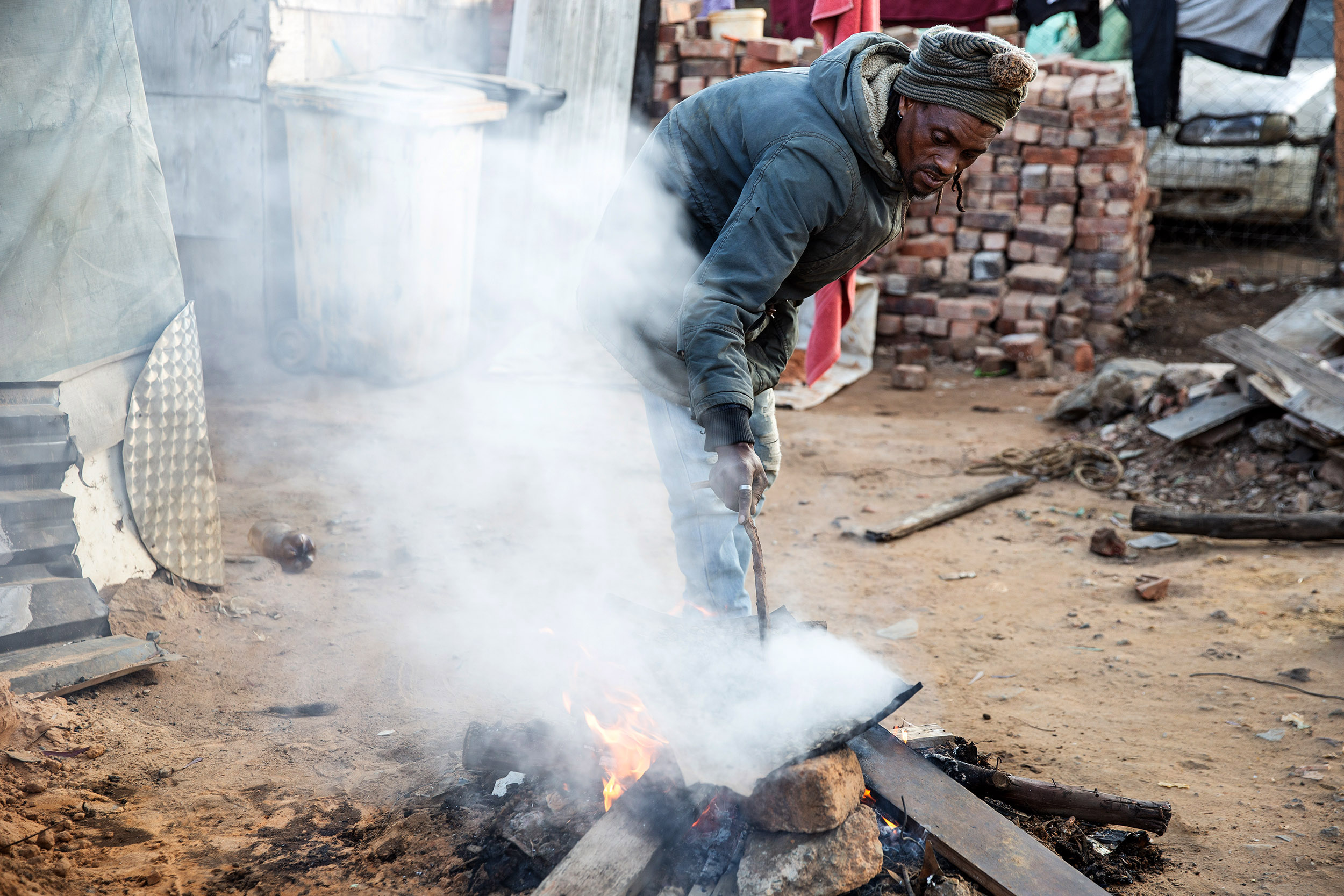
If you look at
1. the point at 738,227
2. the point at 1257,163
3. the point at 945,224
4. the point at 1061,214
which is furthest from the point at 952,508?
the point at 1257,163

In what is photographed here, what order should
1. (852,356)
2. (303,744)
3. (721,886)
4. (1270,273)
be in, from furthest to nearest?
(1270,273) < (852,356) < (303,744) < (721,886)

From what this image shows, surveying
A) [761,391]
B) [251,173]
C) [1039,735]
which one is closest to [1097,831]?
[1039,735]

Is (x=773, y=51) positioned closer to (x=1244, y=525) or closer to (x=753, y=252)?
(x=1244, y=525)

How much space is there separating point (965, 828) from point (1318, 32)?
12.2 meters

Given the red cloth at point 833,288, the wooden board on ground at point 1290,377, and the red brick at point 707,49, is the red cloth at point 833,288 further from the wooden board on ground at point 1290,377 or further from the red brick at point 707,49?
the red brick at point 707,49

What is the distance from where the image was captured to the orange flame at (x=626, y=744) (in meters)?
2.20

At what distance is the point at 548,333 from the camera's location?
22.6 feet

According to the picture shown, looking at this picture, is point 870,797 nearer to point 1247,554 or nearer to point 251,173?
point 1247,554

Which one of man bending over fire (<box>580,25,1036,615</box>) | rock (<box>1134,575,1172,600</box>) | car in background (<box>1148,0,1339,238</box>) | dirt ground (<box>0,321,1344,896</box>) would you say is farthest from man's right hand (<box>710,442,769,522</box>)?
car in background (<box>1148,0,1339,238</box>)

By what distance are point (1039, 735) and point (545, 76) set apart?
5978 mm

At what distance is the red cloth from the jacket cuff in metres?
1.88

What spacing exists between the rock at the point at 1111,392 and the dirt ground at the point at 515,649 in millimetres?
500

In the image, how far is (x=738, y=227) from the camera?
2100 millimetres

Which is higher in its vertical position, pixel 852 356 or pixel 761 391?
pixel 761 391
